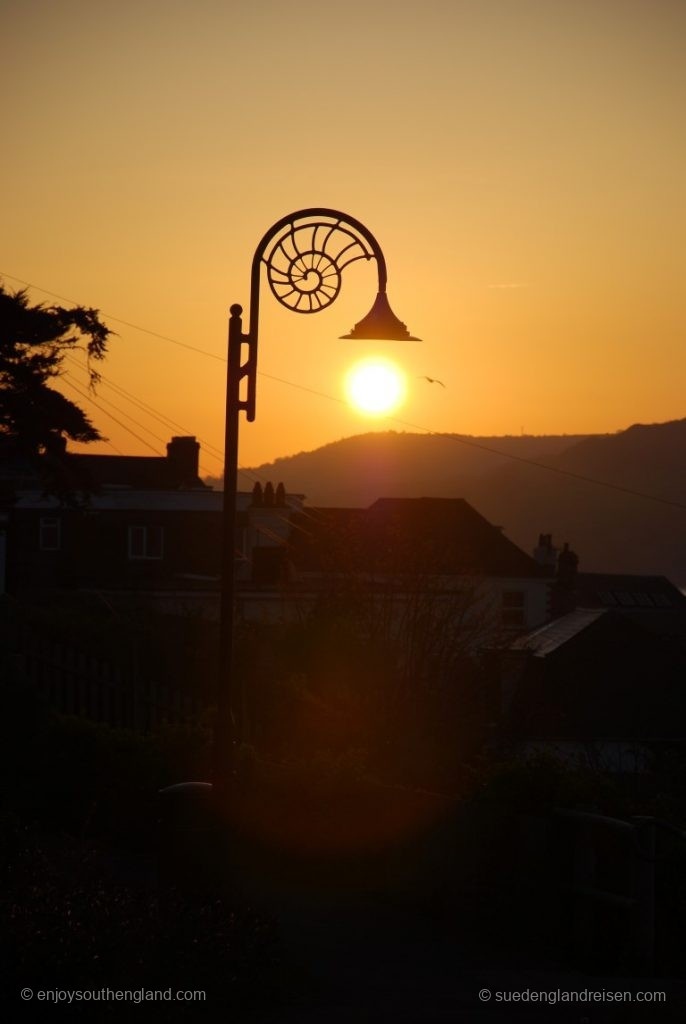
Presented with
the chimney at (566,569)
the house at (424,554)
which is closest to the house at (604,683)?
the house at (424,554)

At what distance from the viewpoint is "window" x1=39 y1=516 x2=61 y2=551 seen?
5022 cm

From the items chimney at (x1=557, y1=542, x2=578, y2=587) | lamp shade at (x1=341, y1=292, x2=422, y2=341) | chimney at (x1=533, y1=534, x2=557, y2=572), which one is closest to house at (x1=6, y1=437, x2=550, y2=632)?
chimney at (x1=533, y1=534, x2=557, y2=572)

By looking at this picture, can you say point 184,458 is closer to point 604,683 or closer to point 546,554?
point 546,554

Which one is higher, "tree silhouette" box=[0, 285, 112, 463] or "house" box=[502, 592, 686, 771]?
"tree silhouette" box=[0, 285, 112, 463]

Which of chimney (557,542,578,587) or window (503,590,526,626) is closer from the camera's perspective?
chimney (557,542,578,587)

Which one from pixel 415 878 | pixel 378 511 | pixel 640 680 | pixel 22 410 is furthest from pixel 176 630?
pixel 378 511

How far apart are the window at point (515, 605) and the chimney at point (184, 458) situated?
16.8m

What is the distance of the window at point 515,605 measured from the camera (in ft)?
218

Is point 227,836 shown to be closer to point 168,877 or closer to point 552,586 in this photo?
point 168,877

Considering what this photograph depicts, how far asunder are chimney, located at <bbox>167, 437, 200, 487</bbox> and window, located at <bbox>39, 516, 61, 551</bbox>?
1037cm

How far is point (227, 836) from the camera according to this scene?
385 inches

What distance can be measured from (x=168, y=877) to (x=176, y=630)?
13108mm

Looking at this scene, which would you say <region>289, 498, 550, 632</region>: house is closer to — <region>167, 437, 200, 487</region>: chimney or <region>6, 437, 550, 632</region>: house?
<region>6, 437, 550, 632</region>: house

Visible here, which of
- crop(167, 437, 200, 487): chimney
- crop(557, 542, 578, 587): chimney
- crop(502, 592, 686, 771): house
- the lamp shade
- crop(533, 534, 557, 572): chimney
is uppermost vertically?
crop(167, 437, 200, 487): chimney
